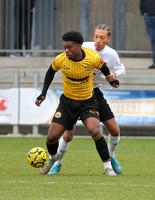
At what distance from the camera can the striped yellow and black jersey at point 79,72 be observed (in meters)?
8.39

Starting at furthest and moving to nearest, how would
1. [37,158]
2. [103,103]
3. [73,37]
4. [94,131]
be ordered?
[103,103] < [37,158] < [94,131] < [73,37]

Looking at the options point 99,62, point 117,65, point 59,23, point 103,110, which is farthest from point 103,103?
point 59,23

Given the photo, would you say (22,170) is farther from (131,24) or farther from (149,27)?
(131,24)

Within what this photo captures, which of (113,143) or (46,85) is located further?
(113,143)

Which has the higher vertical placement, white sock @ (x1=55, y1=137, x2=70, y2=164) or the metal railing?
white sock @ (x1=55, y1=137, x2=70, y2=164)

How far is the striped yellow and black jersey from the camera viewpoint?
27.5 feet

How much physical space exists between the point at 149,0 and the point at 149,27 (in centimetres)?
75

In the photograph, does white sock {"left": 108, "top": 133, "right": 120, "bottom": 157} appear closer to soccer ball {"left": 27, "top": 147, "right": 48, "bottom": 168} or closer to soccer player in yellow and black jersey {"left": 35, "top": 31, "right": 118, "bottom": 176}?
soccer player in yellow and black jersey {"left": 35, "top": 31, "right": 118, "bottom": 176}

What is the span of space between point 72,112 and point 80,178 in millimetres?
874

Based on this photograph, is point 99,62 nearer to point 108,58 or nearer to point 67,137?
point 108,58

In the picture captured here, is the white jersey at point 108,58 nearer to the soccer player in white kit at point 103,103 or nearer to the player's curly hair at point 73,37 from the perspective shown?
the soccer player in white kit at point 103,103

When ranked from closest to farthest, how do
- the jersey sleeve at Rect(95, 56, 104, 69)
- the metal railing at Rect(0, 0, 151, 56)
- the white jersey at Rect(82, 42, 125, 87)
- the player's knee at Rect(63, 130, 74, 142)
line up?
the jersey sleeve at Rect(95, 56, 104, 69) < the player's knee at Rect(63, 130, 74, 142) < the white jersey at Rect(82, 42, 125, 87) < the metal railing at Rect(0, 0, 151, 56)

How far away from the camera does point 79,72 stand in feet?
27.5

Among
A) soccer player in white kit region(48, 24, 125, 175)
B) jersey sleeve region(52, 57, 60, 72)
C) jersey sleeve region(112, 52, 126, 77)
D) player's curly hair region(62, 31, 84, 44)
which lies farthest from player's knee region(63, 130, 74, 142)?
player's curly hair region(62, 31, 84, 44)
